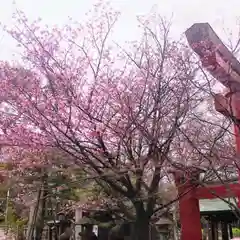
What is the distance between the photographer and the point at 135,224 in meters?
6.76

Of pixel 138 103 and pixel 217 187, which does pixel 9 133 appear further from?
pixel 217 187

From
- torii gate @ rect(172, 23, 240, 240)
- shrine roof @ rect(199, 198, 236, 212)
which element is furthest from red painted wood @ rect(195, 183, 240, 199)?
shrine roof @ rect(199, 198, 236, 212)

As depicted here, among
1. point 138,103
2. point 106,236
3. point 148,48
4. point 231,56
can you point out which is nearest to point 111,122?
point 138,103

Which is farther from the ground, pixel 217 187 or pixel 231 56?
pixel 231 56

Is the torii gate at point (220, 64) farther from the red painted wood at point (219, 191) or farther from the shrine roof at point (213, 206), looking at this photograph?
the shrine roof at point (213, 206)

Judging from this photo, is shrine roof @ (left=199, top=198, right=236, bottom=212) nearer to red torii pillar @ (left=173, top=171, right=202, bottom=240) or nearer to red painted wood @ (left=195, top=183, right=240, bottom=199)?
red torii pillar @ (left=173, top=171, right=202, bottom=240)

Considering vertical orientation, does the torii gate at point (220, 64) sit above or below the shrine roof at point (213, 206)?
above

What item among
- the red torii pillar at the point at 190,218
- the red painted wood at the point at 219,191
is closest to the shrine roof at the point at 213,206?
the red torii pillar at the point at 190,218

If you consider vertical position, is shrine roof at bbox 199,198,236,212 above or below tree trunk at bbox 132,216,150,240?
above

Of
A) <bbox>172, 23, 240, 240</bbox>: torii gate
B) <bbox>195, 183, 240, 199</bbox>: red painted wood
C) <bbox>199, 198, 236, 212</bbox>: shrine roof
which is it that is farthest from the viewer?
<bbox>199, 198, 236, 212</bbox>: shrine roof

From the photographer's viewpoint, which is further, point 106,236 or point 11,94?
point 106,236

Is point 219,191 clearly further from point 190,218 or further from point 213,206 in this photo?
point 213,206

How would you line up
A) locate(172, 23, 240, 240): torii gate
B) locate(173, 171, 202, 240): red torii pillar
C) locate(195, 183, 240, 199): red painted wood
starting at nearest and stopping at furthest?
locate(172, 23, 240, 240): torii gate → locate(195, 183, 240, 199): red painted wood → locate(173, 171, 202, 240): red torii pillar

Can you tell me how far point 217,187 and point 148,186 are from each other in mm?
2293
